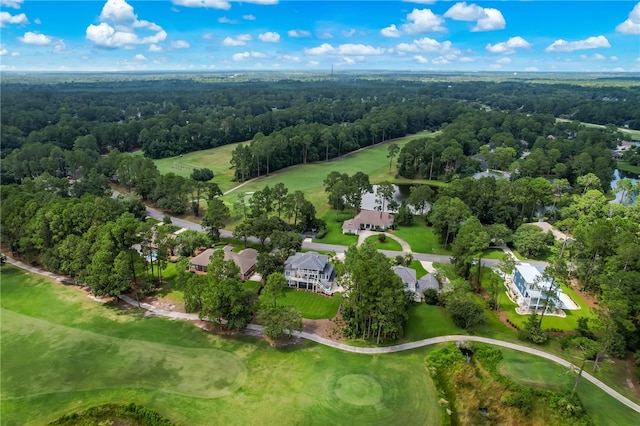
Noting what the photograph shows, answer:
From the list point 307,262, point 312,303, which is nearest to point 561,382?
point 312,303

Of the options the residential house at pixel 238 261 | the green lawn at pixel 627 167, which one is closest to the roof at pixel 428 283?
the residential house at pixel 238 261

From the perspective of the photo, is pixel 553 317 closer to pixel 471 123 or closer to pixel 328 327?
pixel 328 327

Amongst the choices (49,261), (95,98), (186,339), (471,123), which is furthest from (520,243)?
(95,98)

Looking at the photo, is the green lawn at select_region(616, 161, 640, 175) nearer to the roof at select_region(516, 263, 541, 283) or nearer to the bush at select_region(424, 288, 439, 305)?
the roof at select_region(516, 263, 541, 283)

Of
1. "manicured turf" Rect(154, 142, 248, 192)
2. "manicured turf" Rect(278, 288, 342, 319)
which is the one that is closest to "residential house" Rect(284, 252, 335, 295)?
"manicured turf" Rect(278, 288, 342, 319)

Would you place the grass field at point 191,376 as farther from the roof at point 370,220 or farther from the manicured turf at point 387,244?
the roof at point 370,220

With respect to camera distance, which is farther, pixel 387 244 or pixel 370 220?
pixel 370 220

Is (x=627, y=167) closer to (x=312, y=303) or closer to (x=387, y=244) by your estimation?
(x=387, y=244)
